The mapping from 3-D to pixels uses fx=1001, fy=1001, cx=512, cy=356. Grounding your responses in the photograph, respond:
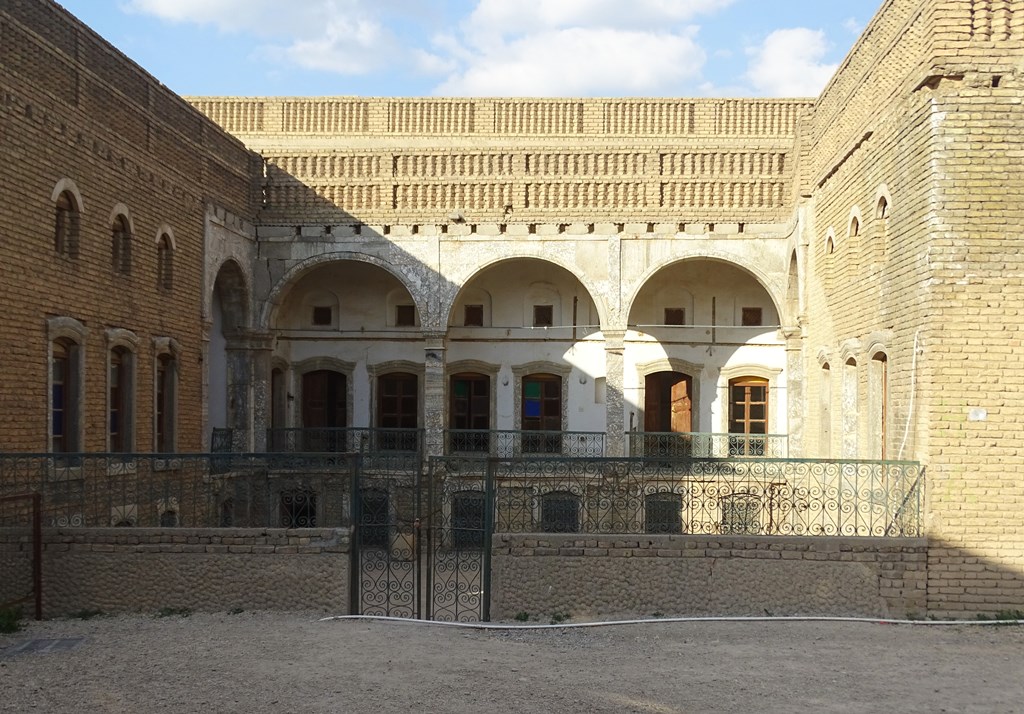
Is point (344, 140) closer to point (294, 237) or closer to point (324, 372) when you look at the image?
point (294, 237)

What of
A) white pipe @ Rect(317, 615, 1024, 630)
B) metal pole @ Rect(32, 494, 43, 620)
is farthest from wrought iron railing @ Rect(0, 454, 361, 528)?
white pipe @ Rect(317, 615, 1024, 630)

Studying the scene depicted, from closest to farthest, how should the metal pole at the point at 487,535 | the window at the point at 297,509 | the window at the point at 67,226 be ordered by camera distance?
the metal pole at the point at 487,535 < the window at the point at 297,509 < the window at the point at 67,226

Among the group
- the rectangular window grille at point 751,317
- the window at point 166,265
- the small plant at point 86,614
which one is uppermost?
the window at point 166,265

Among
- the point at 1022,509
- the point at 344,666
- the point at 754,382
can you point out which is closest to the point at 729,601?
the point at 1022,509

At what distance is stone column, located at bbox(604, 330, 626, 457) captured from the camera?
17938 mm

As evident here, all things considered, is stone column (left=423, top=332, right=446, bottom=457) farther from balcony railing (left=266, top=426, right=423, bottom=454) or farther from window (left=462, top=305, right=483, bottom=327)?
window (left=462, top=305, right=483, bottom=327)

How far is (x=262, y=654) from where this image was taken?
8.47 metres

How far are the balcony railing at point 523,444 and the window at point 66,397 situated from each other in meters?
7.76

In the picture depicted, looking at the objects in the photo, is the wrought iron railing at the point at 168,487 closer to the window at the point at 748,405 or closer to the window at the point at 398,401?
the window at the point at 398,401

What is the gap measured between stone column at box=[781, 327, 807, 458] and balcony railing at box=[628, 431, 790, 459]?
4.67 feet

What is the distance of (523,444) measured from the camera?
20.3m

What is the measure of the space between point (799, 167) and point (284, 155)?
934cm

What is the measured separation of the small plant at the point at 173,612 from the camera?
9844 mm

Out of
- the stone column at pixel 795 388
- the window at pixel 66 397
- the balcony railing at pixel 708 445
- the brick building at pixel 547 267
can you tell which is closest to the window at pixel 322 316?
the brick building at pixel 547 267
